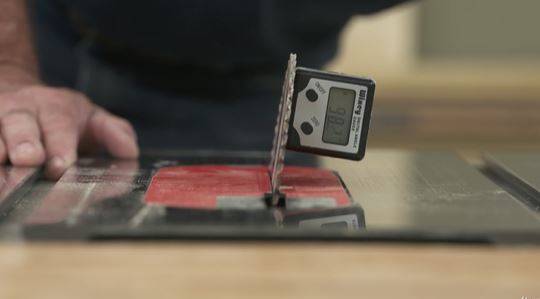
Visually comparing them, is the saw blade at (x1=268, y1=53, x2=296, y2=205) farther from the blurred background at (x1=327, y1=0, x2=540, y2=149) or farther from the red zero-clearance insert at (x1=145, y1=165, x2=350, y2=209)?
the blurred background at (x1=327, y1=0, x2=540, y2=149)

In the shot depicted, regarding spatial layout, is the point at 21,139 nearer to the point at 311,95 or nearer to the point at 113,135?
the point at 113,135

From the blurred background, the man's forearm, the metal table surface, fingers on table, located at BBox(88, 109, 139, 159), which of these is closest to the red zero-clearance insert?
the metal table surface

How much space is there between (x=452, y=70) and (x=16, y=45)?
1529 millimetres

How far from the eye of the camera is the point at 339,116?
63cm

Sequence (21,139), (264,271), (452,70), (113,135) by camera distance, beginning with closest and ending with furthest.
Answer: (264,271), (21,139), (113,135), (452,70)

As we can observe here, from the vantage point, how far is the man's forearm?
3.10 feet

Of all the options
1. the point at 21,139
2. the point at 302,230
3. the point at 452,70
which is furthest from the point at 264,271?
the point at 452,70

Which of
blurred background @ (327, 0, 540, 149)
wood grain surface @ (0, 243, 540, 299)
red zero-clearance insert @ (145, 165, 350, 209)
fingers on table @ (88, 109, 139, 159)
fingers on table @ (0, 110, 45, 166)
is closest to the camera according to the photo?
wood grain surface @ (0, 243, 540, 299)

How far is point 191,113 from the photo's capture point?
1.25 metres

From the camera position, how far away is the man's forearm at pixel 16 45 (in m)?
0.95

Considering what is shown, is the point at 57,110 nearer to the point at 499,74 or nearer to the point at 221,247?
the point at 221,247

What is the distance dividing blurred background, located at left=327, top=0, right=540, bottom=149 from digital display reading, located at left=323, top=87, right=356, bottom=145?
4.90ft

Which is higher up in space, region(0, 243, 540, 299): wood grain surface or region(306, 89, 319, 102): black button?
region(306, 89, 319, 102): black button

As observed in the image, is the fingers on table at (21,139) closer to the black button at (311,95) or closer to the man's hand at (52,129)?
the man's hand at (52,129)
